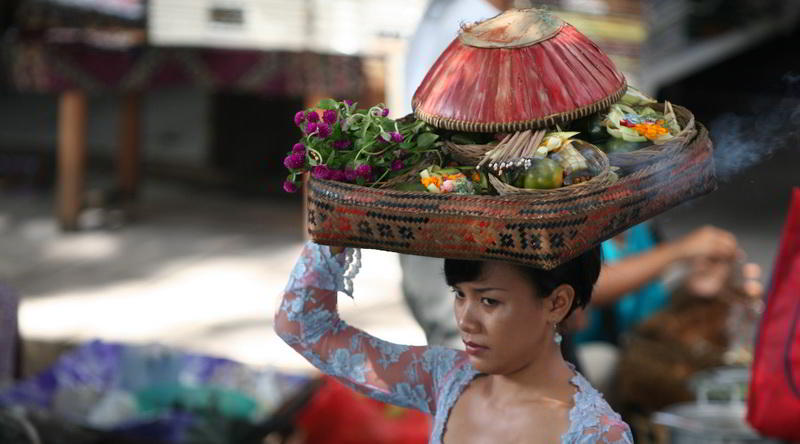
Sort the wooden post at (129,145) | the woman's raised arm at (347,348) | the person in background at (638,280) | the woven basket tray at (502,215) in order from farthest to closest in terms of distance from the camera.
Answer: the wooden post at (129,145) → the person in background at (638,280) → the woman's raised arm at (347,348) → the woven basket tray at (502,215)

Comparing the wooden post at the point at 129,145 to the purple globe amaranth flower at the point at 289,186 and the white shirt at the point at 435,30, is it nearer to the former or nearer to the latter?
the white shirt at the point at 435,30

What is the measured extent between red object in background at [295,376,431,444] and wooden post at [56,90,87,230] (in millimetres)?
3200

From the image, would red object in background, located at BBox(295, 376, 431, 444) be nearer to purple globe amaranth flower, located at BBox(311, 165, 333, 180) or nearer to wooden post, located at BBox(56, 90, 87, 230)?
purple globe amaranth flower, located at BBox(311, 165, 333, 180)

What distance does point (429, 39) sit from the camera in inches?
103

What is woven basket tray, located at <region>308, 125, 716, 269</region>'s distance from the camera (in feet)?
5.02

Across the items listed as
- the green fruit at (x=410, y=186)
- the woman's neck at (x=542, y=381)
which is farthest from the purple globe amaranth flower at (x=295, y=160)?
the woman's neck at (x=542, y=381)

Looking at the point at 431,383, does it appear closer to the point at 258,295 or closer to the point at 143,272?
the point at 258,295

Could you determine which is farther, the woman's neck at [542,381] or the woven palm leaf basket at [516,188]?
the woman's neck at [542,381]

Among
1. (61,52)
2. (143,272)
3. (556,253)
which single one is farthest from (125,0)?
(556,253)

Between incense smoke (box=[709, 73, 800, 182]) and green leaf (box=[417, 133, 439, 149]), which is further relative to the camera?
incense smoke (box=[709, 73, 800, 182])

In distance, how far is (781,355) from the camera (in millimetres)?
2633

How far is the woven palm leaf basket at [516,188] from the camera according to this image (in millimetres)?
1542

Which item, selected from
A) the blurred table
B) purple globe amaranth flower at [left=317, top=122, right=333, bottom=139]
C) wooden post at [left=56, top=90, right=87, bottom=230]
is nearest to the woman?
purple globe amaranth flower at [left=317, top=122, right=333, bottom=139]

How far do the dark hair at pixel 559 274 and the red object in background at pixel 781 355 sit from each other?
3.04ft
